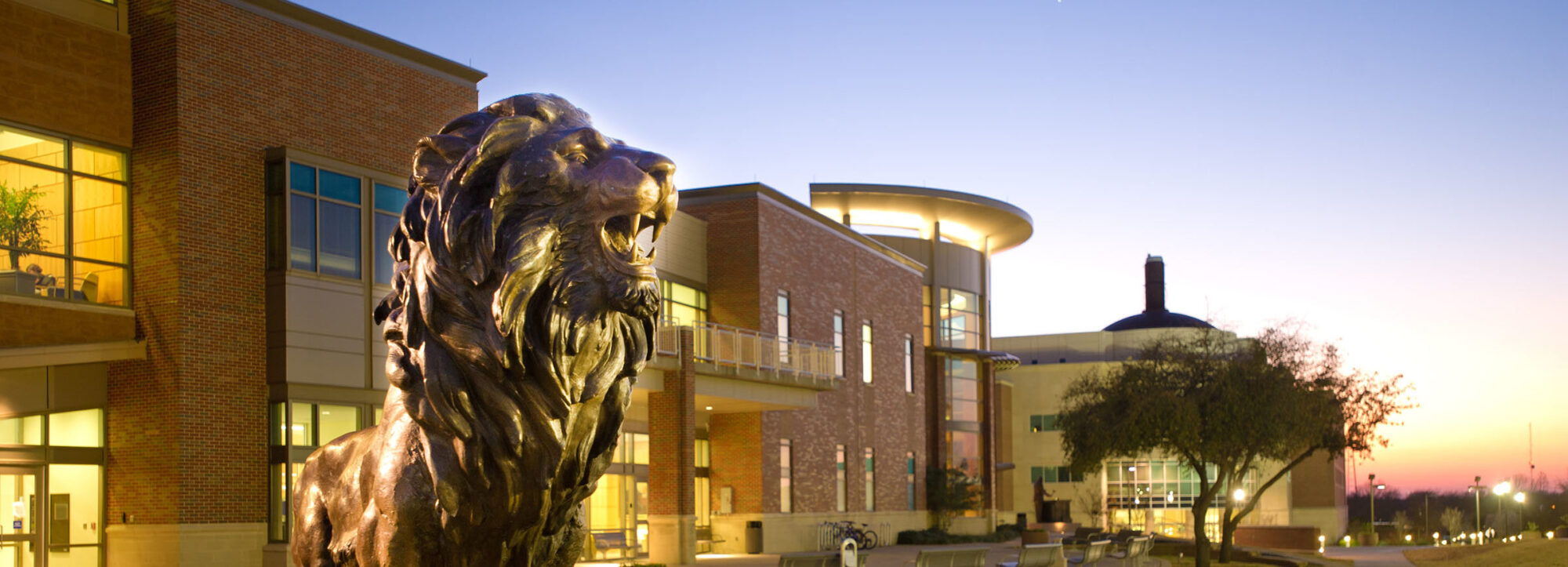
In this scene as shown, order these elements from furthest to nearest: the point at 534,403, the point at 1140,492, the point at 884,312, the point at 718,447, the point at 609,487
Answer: the point at 1140,492, the point at 884,312, the point at 718,447, the point at 609,487, the point at 534,403

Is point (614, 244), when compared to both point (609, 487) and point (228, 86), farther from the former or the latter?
point (609, 487)

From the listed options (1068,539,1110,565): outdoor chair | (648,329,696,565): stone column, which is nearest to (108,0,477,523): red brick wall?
(648,329,696,565): stone column

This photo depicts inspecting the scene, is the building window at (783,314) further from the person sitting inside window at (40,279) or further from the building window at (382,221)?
the person sitting inside window at (40,279)

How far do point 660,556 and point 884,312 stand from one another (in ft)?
64.0

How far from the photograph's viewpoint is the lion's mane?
1829 millimetres

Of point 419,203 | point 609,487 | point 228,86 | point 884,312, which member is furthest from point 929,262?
point 419,203

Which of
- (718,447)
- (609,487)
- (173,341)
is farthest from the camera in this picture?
(718,447)

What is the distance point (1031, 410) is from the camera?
7894 centimetres

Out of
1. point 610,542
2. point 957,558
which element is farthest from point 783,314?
point 957,558

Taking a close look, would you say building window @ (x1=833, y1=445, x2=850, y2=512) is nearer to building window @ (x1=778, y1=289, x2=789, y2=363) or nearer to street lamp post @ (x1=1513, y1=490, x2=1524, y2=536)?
building window @ (x1=778, y1=289, x2=789, y2=363)

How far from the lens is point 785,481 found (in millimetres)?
39875

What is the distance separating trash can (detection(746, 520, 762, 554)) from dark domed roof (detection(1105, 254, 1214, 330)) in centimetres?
5046

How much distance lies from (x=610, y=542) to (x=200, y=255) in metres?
12.1

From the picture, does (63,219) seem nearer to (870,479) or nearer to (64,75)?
(64,75)
